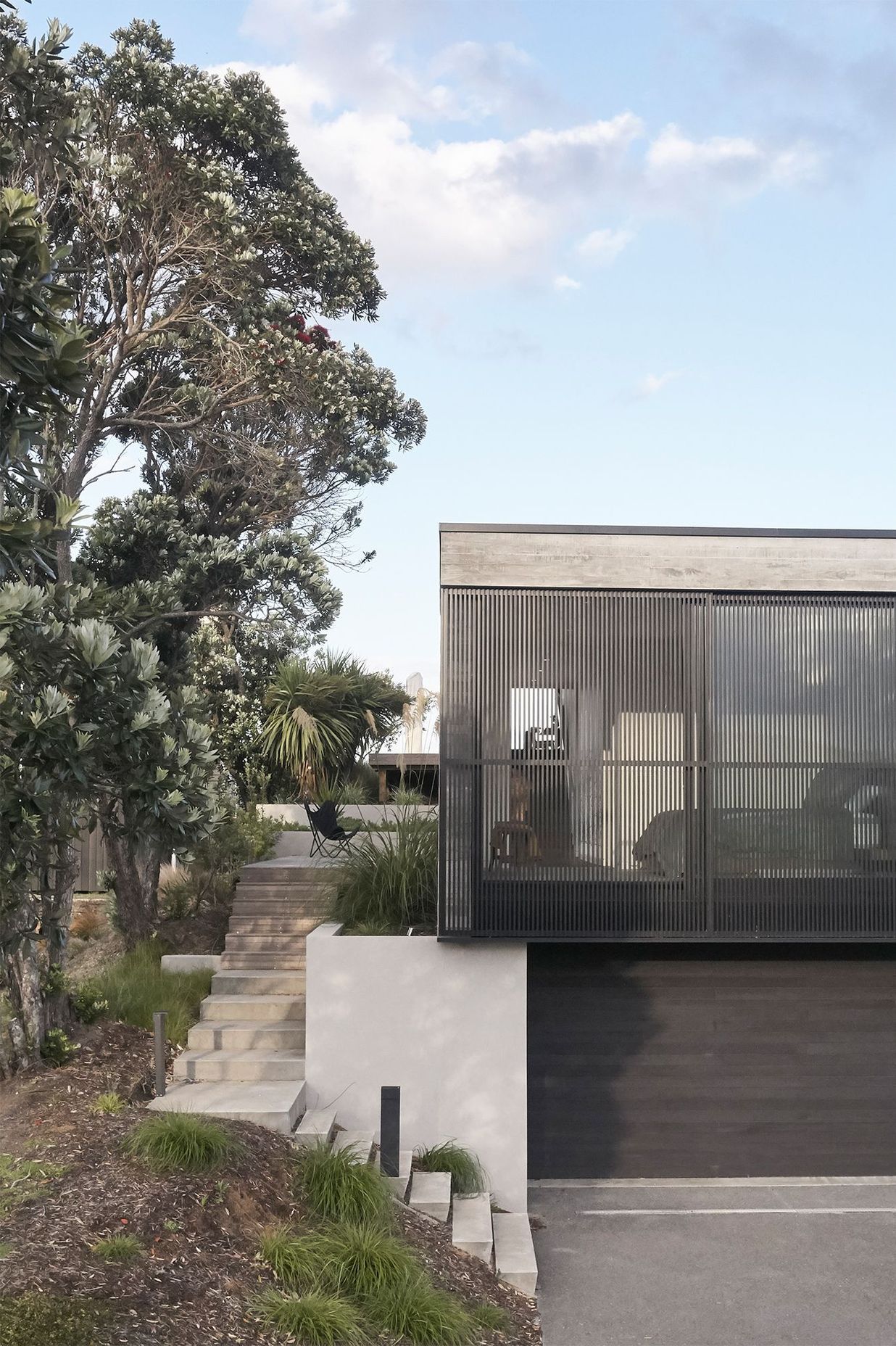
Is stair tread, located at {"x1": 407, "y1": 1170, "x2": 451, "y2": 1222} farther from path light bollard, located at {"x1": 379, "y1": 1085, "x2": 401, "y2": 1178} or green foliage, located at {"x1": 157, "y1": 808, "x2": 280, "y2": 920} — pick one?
green foliage, located at {"x1": 157, "y1": 808, "x2": 280, "y2": 920}

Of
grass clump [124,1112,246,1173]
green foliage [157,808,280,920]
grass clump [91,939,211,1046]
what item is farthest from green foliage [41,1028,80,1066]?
green foliage [157,808,280,920]

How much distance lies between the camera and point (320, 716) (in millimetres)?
15367

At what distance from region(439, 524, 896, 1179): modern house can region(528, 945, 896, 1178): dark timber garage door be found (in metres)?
0.04

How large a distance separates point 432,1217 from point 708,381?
8.72 m

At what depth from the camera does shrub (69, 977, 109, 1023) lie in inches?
352

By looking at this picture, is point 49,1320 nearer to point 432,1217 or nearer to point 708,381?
point 432,1217

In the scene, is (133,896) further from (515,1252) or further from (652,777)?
(515,1252)

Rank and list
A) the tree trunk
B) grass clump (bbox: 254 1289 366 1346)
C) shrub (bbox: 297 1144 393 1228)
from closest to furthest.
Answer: grass clump (bbox: 254 1289 366 1346), shrub (bbox: 297 1144 393 1228), the tree trunk

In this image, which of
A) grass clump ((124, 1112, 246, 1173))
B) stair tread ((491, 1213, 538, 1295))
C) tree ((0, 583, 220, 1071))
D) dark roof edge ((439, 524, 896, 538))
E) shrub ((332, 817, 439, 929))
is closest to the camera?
tree ((0, 583, 220, 1071))

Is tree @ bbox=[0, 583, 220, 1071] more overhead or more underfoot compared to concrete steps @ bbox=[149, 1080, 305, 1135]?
more overhead

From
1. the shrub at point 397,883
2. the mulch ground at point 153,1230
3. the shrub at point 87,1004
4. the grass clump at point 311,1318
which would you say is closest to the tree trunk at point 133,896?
the shrub at point 87,1004

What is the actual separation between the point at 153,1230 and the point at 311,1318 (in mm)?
880

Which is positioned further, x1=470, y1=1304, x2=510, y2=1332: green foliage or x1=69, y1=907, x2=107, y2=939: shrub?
x1=69, y1=907, x2=107, y2=939: shrub

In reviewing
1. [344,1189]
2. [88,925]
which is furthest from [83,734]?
[88,925]
